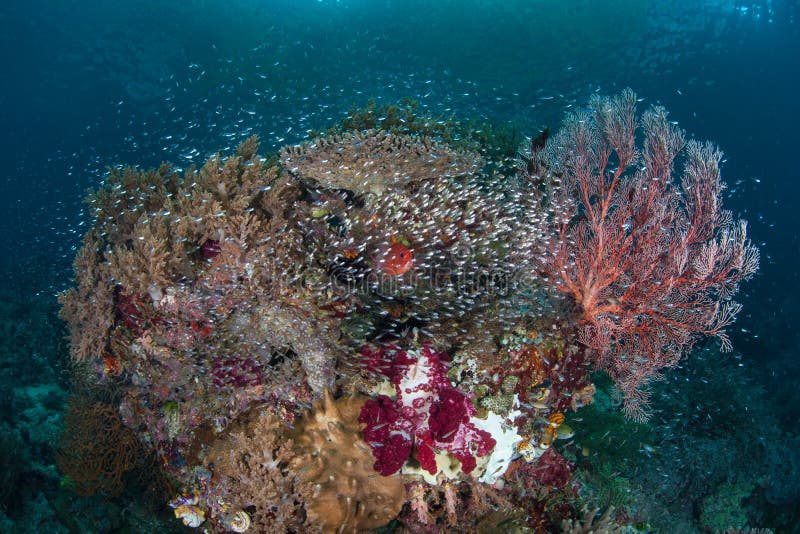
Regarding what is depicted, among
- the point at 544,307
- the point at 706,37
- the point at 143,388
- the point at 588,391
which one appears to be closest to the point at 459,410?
the point at 544,307

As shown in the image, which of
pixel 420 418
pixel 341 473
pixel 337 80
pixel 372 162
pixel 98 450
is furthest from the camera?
pixel 337 80

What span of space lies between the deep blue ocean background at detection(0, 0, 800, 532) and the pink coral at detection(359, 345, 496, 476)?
29.0 m

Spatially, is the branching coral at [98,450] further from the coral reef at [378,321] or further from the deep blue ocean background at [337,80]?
the deep blue ocean background at [337,80]

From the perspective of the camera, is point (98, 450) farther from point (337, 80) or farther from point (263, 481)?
point (337, 80)

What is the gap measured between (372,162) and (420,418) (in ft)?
12.8

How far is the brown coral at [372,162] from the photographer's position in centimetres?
649

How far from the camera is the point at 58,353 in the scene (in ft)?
41.7

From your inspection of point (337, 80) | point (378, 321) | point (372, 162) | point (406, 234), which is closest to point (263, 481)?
point (378, 321)

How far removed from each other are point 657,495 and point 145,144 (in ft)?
146

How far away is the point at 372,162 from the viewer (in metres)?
6.46

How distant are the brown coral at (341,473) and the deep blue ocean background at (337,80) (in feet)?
97.2

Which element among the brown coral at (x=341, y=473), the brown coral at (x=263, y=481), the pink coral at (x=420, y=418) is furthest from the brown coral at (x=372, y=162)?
the brown coral at (x=263, y=481)

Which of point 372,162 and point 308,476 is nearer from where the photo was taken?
point 308,476

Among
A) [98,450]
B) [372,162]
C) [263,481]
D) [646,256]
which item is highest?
[372,162]
